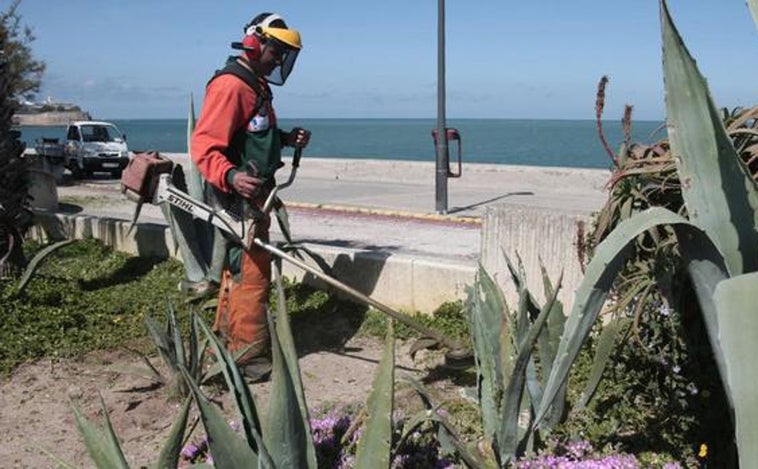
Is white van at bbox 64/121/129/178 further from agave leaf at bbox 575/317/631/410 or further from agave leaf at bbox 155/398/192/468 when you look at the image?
agave leaf at bbox 155/398/192/468

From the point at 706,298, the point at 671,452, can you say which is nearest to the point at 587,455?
the point at 671,452

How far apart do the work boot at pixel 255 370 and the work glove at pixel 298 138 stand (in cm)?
130

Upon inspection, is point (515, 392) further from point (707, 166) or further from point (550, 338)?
point (707, 166)

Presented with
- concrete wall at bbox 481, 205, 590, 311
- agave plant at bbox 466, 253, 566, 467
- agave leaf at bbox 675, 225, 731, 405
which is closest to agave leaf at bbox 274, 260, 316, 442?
agave plant at bbox 466, 253, 566, 467

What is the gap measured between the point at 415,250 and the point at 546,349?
5671mm

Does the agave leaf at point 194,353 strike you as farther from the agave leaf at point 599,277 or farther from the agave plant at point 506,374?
the agave leaf at point 599,277

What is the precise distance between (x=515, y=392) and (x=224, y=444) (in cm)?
99

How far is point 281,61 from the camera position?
192 inches

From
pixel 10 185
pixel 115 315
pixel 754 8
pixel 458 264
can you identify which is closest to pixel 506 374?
pixel 754 8

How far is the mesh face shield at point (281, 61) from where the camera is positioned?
477 cm

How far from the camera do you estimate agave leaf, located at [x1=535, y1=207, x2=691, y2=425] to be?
198 cm

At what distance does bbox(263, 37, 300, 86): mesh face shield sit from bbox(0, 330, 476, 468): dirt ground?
1717 mm

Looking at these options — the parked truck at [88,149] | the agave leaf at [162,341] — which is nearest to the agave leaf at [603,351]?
the agave leaf at [162,341]

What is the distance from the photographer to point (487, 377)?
3033 mm
